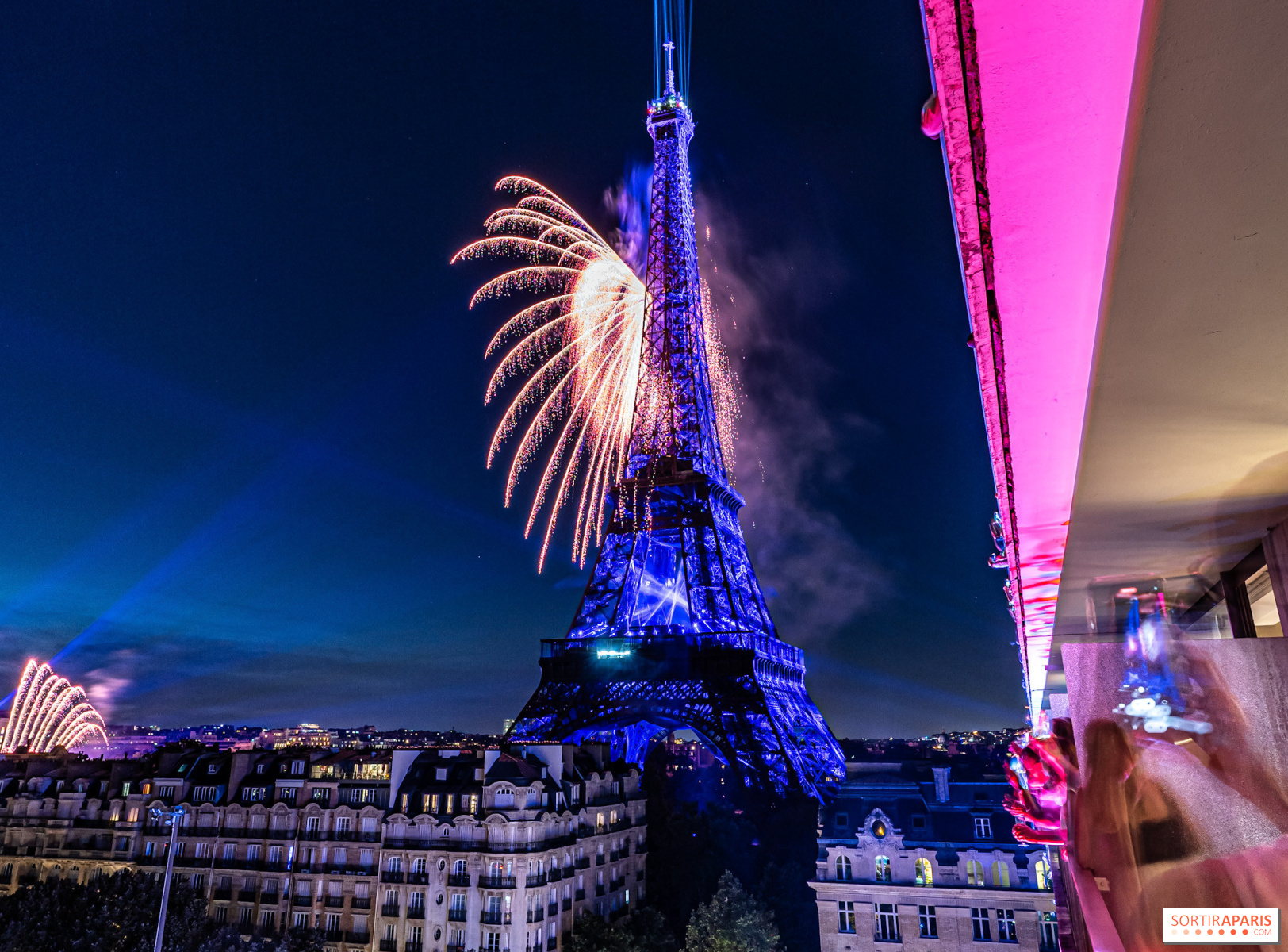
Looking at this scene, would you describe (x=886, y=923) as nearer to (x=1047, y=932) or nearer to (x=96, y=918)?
(x=1047, y=932)

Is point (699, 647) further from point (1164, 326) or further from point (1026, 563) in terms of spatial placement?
point (1164, 326)

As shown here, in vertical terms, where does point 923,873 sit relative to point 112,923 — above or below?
above

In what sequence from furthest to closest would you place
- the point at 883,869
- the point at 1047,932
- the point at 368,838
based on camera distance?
1. the point at 368,838
2. the point at 883,869
3. the point at 1047,932

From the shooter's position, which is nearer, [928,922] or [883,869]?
[928,922]

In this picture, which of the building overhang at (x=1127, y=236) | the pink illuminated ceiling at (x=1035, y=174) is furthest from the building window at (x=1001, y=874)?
the pink illuminated ceiling at (x=1035, y=174)

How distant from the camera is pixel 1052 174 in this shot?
8.30ft

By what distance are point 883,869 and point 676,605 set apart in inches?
1006

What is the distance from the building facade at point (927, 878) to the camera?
27.5 meters

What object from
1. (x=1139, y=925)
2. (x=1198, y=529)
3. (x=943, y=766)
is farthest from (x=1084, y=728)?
(x=943, y=766)

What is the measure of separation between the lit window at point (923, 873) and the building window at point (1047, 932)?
11.6 feet

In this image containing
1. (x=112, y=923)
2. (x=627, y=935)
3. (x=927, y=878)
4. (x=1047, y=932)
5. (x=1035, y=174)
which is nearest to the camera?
(x=1035, y=174)

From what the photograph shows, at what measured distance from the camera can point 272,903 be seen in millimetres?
35938

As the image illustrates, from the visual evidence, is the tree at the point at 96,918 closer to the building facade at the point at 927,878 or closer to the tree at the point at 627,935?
the tree at the point at 627,935

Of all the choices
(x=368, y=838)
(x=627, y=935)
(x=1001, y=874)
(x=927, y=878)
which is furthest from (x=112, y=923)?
(x=1001, y=874)
